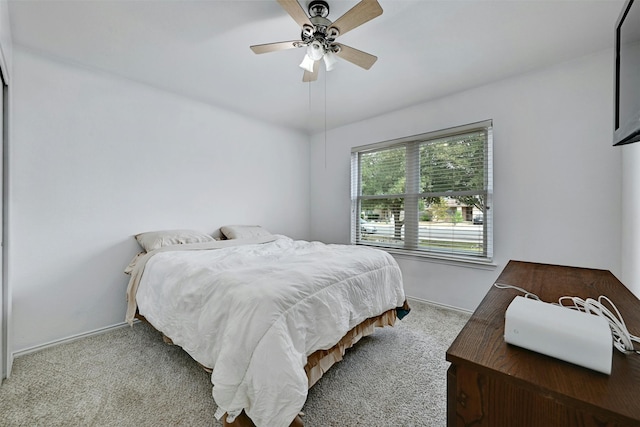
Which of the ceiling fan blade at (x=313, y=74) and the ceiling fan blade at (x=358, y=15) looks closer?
the ceiling fan blade at (x=358, y=15)

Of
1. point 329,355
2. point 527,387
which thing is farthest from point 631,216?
point 329,355

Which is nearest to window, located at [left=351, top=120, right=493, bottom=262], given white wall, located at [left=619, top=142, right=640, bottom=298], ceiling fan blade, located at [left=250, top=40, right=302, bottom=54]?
white wall, located at [left=619, top=142, right=640, bottom=298]

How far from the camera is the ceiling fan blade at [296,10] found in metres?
1.45

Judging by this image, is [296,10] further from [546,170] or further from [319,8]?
[546,170]

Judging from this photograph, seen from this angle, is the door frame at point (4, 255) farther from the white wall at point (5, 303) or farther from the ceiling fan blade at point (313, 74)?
the ceiling fan blade at point (313, 74)

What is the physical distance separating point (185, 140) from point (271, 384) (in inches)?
110

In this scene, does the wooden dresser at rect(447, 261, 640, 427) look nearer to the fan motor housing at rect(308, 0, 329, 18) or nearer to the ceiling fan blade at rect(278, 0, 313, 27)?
the ceiling fan blade at rect(278, 0, 313, 27)

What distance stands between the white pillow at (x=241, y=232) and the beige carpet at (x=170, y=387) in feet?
4.24

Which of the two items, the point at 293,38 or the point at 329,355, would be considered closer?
the point at 329,355

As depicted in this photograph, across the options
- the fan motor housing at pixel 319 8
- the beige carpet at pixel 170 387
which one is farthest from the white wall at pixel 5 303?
the fan motor housing at pixel 319 8

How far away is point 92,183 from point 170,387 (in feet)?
Answer: 6.37

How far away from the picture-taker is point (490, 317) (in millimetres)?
868

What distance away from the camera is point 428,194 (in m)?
3.16

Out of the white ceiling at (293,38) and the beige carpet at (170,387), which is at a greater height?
the white ceiling at (293,38)
